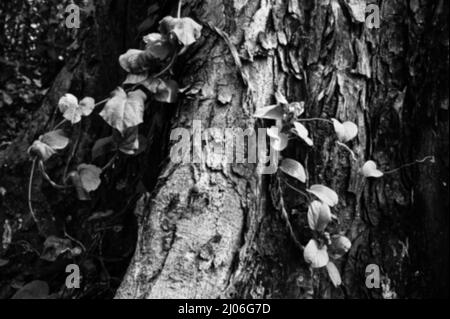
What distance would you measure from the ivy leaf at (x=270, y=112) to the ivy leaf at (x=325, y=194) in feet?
0.69

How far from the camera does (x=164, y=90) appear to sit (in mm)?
1330

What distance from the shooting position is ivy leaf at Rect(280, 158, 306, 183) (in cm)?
129

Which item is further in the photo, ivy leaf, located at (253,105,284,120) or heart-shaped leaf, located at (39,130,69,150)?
heart-shaped leaf, located at (39,130,69,150)

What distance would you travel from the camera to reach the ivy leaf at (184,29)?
1256mm

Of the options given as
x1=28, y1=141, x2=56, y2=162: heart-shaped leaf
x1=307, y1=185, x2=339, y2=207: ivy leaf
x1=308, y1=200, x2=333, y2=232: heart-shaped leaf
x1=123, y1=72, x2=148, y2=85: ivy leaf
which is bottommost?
x1=308, y1=200, x2=333, y2=232: heart-shaped leaf

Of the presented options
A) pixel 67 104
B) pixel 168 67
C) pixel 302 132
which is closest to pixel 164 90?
pixel 168 67

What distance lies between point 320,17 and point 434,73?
0.46 m

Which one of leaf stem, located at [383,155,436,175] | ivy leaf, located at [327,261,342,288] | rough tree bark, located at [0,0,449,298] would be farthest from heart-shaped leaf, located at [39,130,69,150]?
leaf stem, located at [383,155,436,175]

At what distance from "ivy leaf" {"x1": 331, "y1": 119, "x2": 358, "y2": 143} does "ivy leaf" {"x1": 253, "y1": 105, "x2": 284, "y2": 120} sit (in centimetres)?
15

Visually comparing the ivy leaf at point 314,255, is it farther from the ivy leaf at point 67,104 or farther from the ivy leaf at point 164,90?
the ivy leaf at point 67,104

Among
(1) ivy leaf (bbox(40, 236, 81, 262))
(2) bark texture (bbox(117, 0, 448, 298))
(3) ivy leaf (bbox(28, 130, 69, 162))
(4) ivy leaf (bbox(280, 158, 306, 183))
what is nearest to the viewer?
(2) bark texture (bbox(117, 0, 448, 298))

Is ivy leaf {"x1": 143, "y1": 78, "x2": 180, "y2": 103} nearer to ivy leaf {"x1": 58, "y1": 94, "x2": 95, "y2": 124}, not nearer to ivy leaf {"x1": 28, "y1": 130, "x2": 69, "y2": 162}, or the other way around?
ivy leaf {"x1": 58, "y1": 94, "x2": 95, "y2": 124}

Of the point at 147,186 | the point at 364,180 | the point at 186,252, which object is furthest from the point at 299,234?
the point at 147,186

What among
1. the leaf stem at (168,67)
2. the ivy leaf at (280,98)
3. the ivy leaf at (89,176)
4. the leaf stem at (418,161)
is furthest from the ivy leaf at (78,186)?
the leaf stem at (418,161)
